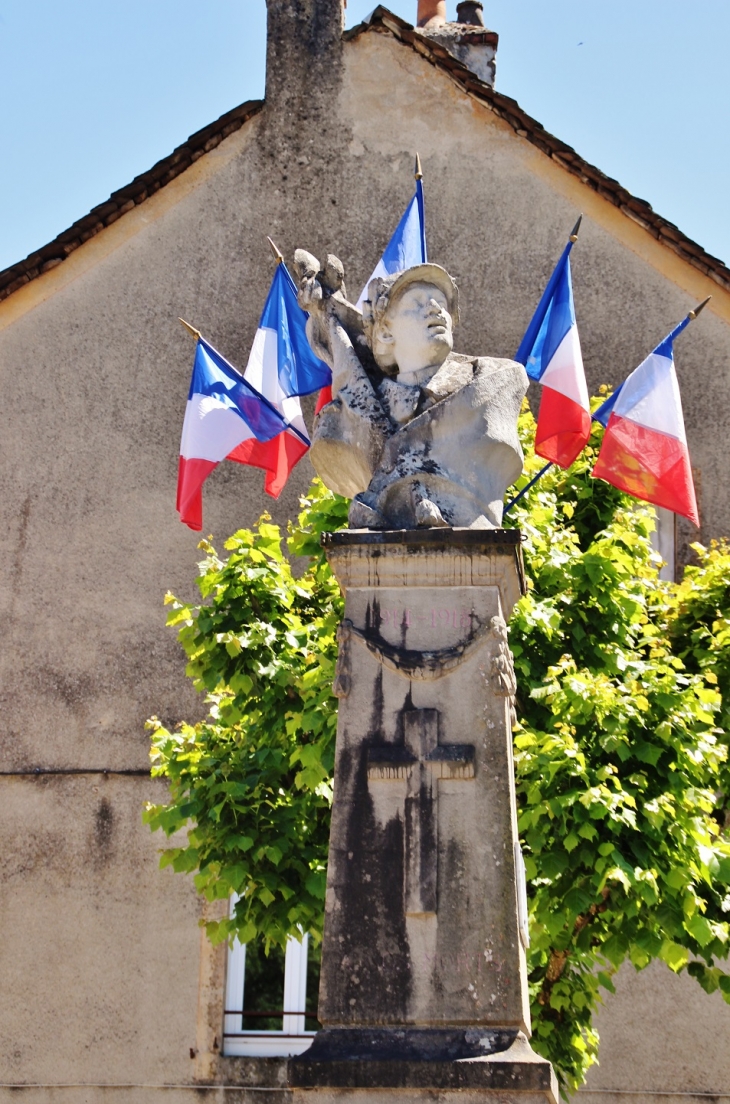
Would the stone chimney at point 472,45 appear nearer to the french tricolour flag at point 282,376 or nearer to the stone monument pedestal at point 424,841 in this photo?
the french tricolour flag at point 282,376

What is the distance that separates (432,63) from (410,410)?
8.05 meters

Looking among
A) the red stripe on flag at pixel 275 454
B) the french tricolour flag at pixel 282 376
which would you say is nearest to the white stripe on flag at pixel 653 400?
the french tricolour flag at pixel 282 376

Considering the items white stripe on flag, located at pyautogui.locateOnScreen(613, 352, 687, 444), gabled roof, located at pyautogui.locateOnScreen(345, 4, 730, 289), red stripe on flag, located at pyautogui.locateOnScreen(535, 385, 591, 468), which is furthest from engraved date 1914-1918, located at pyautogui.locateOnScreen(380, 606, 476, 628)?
gabled roof, located at pyautogui.locateOnScreen(345, 4, 730, 289)

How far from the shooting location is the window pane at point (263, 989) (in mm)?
10812

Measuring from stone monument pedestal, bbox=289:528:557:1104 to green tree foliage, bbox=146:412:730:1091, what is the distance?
7.34 ft

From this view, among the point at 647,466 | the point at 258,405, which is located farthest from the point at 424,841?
the point at 258,405

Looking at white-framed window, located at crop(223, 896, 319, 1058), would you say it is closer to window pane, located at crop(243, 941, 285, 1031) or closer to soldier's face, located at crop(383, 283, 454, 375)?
window pane, located at crop(243, 941, 285, 1031)

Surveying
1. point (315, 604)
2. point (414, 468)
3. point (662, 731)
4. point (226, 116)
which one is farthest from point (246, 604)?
point (226, 116)

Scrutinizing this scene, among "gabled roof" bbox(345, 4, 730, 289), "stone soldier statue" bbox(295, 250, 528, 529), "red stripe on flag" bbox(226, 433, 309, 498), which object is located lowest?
"stone soldier statue" bbox(295, 250, 528, 529)

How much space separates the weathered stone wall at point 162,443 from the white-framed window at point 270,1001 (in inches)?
11.6

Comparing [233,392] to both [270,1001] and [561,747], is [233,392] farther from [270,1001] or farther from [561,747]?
[270,1001]

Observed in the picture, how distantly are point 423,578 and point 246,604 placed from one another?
3.60 meters

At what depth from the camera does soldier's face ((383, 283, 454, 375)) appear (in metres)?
6.01

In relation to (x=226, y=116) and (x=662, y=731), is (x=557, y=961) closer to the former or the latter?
(x=662, y=731)
